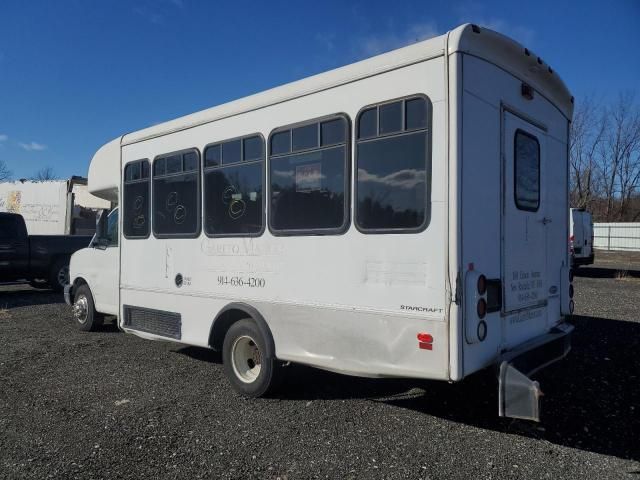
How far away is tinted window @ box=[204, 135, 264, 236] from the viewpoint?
16.3 feet

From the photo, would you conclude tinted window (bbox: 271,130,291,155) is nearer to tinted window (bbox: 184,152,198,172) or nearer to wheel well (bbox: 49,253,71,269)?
tinted window (bbox: 184,152,198,172)

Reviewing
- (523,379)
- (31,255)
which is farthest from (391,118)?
(31,255)

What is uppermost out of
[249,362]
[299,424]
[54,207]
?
[54,207]

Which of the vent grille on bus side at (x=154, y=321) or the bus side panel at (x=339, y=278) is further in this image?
the vent grille on bus side at (x=154, y=321)

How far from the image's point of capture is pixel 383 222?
3.98 m

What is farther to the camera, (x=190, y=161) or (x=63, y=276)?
(x=63, y=276)

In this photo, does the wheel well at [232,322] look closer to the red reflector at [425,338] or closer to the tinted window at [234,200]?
the tinted window at [234,200]

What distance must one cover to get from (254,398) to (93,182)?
4.36 meters

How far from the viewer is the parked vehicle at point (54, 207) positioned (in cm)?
1842

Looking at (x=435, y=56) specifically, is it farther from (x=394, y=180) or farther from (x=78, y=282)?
(x=78, y=282)

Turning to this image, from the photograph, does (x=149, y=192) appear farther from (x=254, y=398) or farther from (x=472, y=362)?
(x=472, y=362)

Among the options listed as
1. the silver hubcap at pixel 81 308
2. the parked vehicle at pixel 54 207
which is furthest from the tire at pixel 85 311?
the parked vehicle at pixel 54 207

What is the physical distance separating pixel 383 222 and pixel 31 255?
1170cm

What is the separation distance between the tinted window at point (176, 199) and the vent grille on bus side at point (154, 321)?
0.93m
